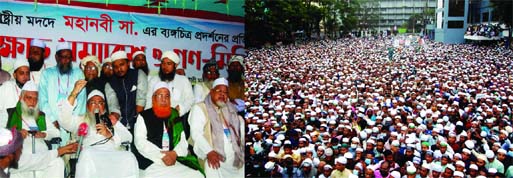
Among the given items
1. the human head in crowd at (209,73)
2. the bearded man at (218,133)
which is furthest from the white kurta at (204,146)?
the human head in crowd at (209,73)

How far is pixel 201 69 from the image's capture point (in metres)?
3.94

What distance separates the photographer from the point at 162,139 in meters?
3.86

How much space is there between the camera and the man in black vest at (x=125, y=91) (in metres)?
3.77

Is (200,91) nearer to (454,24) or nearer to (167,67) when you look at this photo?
(167,67)

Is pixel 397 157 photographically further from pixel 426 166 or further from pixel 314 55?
pixel 314 55

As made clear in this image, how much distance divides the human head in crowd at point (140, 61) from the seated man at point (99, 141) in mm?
299

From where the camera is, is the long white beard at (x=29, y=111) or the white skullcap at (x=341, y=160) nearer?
the long white beard at (x=29, y=111)

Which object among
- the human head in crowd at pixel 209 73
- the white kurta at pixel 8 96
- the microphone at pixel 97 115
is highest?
the human head in crowd at pixel 209 73

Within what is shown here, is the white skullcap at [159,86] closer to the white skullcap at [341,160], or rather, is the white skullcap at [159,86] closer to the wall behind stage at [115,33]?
the wall behind stage at [115,33]

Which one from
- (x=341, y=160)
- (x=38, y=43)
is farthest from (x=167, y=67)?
(x=341, y=160)

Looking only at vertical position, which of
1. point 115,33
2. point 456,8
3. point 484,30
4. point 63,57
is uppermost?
point 456,8

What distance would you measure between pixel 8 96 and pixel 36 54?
331mm

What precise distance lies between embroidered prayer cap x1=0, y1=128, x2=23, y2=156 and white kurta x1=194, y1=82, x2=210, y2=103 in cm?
116

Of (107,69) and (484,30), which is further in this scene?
(484,30)
